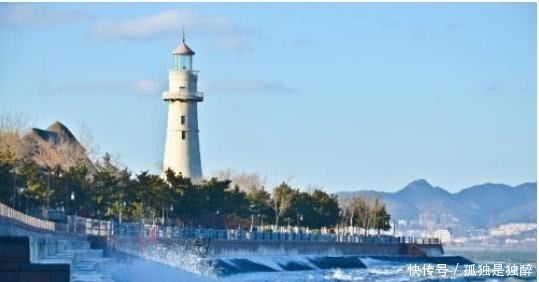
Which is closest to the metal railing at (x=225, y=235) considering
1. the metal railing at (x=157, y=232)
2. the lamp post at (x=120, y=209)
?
the metal railing at (x=157, y=232)

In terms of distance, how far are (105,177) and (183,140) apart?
14383mm

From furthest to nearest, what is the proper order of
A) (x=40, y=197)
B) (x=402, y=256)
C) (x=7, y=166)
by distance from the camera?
(x=402, y=256) < (x=40, y=197) < (x=7, y=166)

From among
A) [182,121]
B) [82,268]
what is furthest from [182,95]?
[82,268]

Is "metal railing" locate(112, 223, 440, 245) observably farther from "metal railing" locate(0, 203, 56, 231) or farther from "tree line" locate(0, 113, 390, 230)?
"metal railing" locate(0, 203, 56, 231)

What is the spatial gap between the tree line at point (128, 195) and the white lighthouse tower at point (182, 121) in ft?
4.40

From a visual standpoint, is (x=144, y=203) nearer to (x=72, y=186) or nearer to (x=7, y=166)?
(x=72, y=186)

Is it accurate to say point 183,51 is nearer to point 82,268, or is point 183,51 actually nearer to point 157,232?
point 157,232

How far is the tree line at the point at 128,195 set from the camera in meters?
70.4

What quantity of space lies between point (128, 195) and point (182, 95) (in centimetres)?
1136

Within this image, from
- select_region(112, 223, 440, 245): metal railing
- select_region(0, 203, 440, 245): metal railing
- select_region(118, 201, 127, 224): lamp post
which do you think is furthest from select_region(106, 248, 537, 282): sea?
select_region(118, 201, 127, 224): lamp post

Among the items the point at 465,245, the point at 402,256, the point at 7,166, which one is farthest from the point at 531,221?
the point at 7,166

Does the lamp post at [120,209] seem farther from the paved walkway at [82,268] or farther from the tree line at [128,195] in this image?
the paved walkway at [82,268]

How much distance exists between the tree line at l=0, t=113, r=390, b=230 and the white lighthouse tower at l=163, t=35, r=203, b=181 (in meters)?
1.34

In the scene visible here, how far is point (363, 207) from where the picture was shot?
4970 inches
